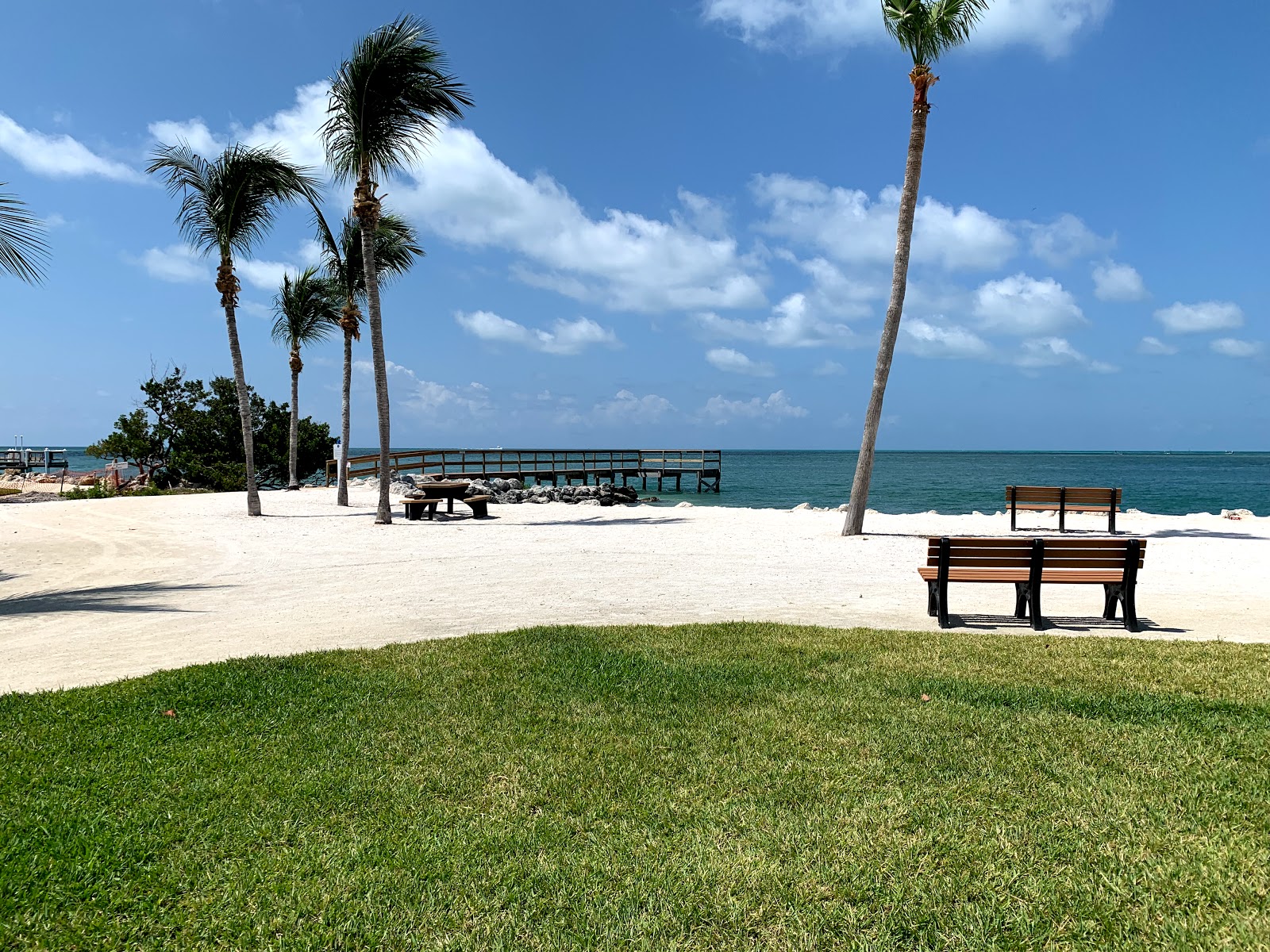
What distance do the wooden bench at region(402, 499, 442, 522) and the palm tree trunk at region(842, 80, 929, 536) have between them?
10.4 m

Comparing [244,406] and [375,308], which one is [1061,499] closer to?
[375,308]

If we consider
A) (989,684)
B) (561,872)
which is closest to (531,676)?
(561,872)

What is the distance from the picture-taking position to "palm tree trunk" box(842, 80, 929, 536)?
1609 cm

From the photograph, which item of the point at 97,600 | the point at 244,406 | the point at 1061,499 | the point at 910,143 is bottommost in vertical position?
the point at 97,600

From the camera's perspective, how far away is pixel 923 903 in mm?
3035

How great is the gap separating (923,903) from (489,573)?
8.76 meters

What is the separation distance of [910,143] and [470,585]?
12478mm

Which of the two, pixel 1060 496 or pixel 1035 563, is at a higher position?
pixel 1060 496

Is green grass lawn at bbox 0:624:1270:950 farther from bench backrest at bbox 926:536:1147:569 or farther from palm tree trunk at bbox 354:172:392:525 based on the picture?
palm tree trunk at bbox 354:172:392:525

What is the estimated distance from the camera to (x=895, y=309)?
16.6 m

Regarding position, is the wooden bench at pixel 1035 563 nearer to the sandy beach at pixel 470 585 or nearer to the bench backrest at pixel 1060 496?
the sandy beach at pixel 470 585

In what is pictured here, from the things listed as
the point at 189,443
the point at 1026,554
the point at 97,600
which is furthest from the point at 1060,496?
the point at 189,443

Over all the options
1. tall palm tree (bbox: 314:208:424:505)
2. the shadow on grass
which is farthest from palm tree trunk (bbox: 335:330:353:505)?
the shadow on grass

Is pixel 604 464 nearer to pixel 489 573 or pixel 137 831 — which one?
pixel 489 573
